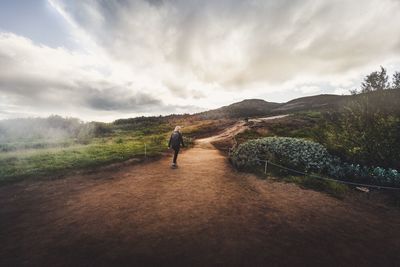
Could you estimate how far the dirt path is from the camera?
4957 millimetres

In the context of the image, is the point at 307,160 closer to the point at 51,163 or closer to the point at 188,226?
the point at 188,226

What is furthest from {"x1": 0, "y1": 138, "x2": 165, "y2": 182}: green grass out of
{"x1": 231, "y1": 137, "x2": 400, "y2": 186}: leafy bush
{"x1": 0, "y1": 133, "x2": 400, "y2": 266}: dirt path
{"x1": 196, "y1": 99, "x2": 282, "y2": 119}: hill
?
{"x1": 196, "y1": 99, "x2": 282, "y2": 119}: hill

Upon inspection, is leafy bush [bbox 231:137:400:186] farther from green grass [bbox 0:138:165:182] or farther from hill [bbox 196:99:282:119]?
hill [bbox 196:99:282:119]

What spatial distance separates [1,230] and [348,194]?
1154 centimetres

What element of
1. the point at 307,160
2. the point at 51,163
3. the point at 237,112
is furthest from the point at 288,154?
the point at 237,112

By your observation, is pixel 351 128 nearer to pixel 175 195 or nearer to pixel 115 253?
pixel 175 195

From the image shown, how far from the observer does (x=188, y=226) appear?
6285 millimetres

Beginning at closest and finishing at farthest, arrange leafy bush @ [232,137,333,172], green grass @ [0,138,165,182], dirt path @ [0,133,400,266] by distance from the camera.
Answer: dirt path @ [0,133,400,266], green grass @ [0,138,165,182], leafy bush @ [232,137,333,172]

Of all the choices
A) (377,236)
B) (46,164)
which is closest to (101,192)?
(46,164)

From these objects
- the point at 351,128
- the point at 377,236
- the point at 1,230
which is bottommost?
the point at 377,236

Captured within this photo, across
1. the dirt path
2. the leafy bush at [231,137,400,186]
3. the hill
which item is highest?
the hill

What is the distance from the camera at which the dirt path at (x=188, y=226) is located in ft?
16.3

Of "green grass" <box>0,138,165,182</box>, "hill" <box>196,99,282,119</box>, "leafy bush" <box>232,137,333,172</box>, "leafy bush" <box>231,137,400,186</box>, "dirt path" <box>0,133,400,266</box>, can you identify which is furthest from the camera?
"hill" <box>196,99,282,119</box>

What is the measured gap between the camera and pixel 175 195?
346 inches
